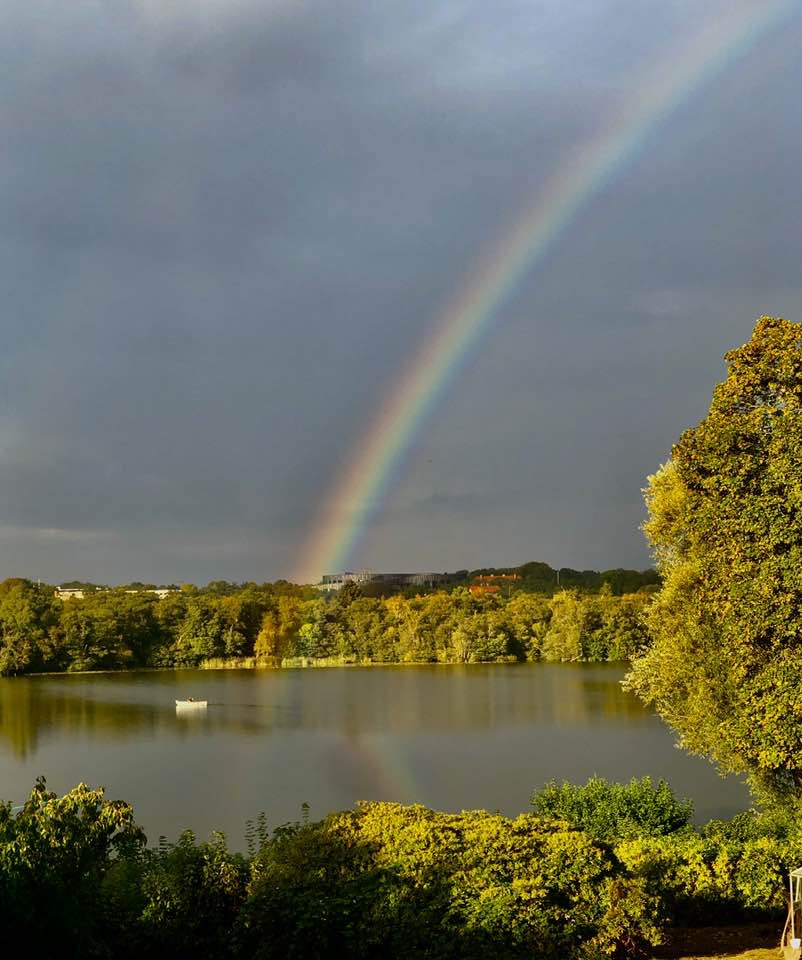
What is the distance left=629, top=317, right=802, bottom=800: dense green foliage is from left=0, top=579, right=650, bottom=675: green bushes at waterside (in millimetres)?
53595

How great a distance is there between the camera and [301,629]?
255ft

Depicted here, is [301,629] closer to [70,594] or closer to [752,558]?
[70,594]

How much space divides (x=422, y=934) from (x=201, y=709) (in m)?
39.0

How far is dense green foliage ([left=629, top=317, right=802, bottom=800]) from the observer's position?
11477mm

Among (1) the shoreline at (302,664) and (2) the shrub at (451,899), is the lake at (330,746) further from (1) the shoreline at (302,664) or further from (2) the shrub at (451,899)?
(1) the shoreline at (302,664)

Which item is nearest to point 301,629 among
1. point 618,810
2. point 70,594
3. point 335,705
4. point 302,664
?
point 302,664

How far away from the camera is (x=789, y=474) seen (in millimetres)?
11477

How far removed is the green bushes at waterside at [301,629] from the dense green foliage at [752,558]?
53595mm

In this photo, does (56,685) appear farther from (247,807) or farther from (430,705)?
(247,807)

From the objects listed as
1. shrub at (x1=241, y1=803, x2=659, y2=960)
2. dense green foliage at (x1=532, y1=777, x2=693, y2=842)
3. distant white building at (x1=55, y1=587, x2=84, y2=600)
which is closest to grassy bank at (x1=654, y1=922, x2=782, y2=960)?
shrub at (x1=241, y1=803, x2=659, y2=960)

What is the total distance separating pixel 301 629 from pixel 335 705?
31.5m

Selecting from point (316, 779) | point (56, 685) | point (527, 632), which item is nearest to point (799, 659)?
point (316, 779)

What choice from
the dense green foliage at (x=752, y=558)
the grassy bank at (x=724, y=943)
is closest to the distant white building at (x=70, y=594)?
the dense green foliage at (x=752, y=558)

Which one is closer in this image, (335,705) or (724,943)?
(724,943)
